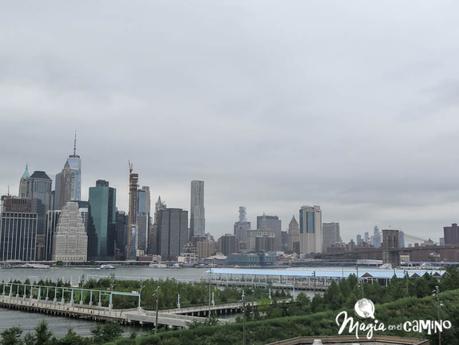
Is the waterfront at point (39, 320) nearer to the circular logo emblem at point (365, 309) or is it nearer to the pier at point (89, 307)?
the pier at point (89, 307)

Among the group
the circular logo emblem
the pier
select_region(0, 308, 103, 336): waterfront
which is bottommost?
select_region(0, 308, 103, 336): waterfront

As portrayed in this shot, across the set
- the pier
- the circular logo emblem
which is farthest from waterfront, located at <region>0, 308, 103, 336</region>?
the circular logo emblem

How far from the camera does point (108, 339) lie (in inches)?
1464

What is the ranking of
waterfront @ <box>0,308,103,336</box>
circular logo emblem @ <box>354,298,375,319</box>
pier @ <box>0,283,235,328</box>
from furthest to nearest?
pier @ <box>0,283,235,328</box> < waterfront @ <box>0,308,103,336</box> < circular logo emblem @ <box>354,298,375,319</box>

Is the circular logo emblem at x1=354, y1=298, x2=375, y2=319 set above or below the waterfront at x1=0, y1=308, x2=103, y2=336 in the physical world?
above

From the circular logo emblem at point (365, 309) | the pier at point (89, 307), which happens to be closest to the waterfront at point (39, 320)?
the pier at point (89, 307)

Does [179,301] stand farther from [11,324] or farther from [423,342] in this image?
[423,342]

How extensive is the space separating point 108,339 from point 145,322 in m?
21.6

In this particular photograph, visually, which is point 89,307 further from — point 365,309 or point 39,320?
point 365,309

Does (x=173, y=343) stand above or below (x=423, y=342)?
below

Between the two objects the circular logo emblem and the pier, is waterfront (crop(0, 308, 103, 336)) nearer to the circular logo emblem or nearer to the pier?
the pier

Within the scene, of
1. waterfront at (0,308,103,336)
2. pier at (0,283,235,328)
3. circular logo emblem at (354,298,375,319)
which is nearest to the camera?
circular logo emblem at (354,298,375,319)

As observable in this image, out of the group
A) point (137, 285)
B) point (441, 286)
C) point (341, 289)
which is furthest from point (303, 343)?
point (137, 285)

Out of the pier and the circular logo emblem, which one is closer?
the circular logo emblem
